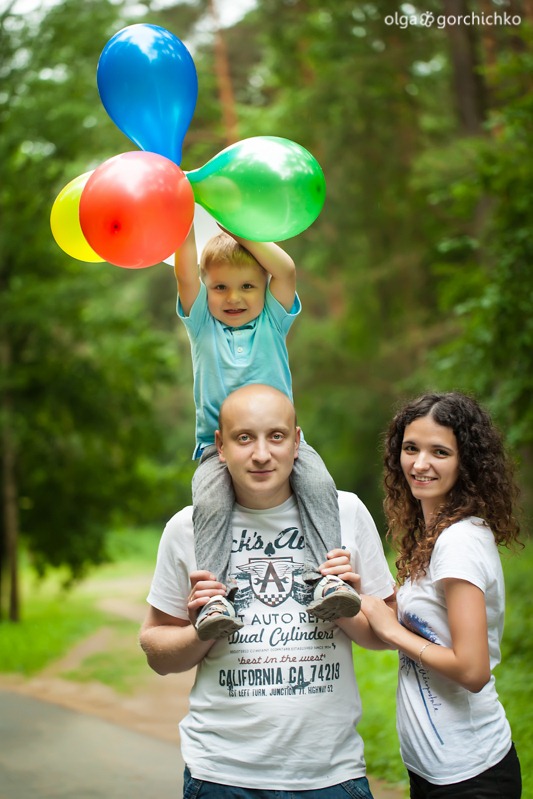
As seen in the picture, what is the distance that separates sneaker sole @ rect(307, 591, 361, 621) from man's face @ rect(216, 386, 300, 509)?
350mm

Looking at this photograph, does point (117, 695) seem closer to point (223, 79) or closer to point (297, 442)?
point (297, 442)

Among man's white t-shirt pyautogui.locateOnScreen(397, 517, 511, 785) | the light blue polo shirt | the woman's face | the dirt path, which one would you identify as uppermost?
the light blue polo shirt

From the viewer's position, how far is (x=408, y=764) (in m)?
2.69

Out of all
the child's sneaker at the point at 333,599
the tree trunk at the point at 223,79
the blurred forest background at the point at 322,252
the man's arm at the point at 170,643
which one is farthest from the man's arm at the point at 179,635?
the tree trunk at the point at 223,79

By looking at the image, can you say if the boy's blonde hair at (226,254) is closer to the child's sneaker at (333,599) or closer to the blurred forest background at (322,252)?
the child's sneaker at (333,599)

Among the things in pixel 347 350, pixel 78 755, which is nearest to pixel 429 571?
pixel 78 755

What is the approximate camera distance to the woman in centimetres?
250

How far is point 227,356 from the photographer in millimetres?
3355

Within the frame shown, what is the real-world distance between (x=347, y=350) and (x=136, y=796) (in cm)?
1336

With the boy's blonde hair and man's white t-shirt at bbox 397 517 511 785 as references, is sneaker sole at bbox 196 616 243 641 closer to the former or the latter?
man's white t-shirt at bbox 397 517 511 785

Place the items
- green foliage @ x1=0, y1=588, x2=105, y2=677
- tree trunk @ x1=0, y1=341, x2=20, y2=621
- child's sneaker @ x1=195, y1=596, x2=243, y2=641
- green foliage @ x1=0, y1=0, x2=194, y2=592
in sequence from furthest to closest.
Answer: tree trunk @ x1=0, y1=341, x2=20, y2=621 → green foliage @ x1=0, y1=0, x2=194, y2=592 → green foliage @ x1=0, y1=588, x2=105, y2=677 → child's sneaker @ x1=195, y1=596, x2=243, y2=641

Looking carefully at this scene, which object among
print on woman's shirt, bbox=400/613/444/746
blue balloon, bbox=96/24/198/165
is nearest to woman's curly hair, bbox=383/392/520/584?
print on woman's shirt, bbox=400/613/444/746

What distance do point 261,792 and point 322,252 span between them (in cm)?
1539

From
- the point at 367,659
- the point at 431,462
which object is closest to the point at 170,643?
the point at 431,462
